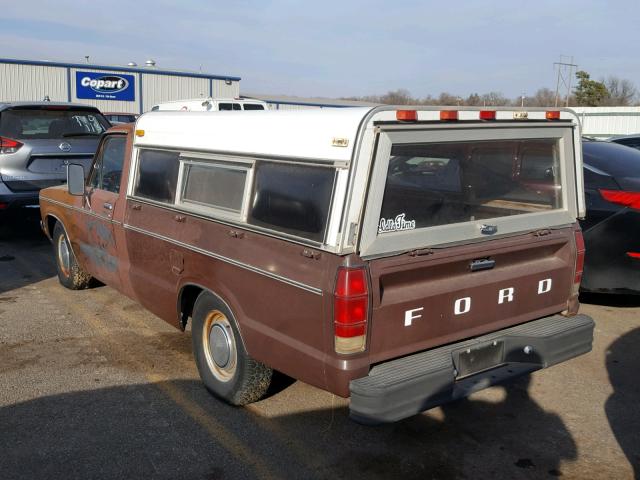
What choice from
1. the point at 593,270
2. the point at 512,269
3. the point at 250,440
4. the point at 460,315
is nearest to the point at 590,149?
the point at 593,270

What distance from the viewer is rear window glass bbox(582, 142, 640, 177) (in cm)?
618

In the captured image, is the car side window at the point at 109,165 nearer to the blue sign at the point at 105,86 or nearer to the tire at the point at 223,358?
the tire at the point at 223,358

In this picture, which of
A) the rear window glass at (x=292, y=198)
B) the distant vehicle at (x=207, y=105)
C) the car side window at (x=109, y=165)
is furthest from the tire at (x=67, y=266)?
the distant vehicle at (x=207, y=105)

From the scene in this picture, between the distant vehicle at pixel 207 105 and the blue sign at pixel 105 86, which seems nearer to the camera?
the distant vehicle at pixel 207 105

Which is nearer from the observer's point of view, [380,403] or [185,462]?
[380,403]

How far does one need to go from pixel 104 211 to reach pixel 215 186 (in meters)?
1.77

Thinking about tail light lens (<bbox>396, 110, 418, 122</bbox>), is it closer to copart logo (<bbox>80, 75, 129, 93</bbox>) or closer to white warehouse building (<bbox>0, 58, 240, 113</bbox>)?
white warehouse building (<bbox>0, 58, 240, 113</bbox>)

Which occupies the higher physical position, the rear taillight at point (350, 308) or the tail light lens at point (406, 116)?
the tail light lens at point (406, 116)

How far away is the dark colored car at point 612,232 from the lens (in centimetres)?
580

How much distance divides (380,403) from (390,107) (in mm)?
1489

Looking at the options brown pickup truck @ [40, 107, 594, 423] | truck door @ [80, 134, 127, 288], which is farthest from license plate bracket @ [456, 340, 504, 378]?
truck door @ [80, 134, 127, 288]

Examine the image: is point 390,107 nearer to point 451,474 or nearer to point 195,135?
point 195,135

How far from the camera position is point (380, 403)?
3213mm

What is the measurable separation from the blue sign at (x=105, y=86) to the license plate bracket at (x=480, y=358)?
2968cm
